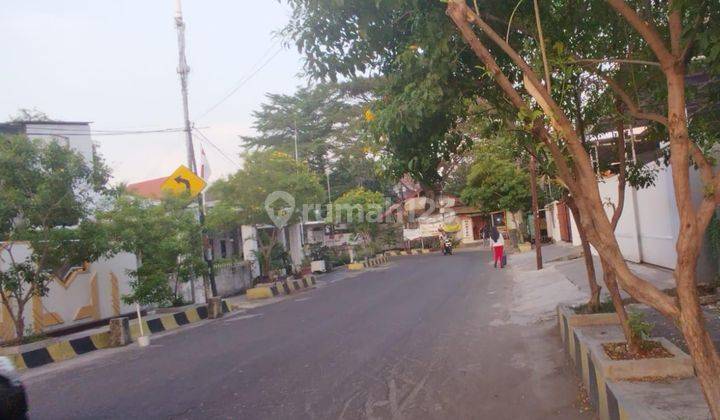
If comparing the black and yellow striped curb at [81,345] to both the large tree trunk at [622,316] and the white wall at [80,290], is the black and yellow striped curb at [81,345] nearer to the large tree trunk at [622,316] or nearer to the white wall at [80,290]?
the white wall at [80,290]

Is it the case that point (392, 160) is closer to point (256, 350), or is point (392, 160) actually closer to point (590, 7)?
point (590, 7)

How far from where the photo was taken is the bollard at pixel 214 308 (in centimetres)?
1639

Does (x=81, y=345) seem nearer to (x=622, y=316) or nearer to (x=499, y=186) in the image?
(x=622, y=316)

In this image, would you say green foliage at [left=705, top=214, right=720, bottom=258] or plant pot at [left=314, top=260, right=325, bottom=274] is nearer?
green foliage at [left=705, top=214, right=720, bottom=258]

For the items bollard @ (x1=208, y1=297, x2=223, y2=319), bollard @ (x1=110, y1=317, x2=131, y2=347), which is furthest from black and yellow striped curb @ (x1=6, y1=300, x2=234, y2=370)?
bollard @ (x1=208, y1=297, x2=223, y2=319)

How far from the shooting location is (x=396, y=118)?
6363 mm

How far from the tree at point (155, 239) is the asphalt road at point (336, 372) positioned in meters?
1.67

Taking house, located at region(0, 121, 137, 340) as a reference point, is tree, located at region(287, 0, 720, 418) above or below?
above

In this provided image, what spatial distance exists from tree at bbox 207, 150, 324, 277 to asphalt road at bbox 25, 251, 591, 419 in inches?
377

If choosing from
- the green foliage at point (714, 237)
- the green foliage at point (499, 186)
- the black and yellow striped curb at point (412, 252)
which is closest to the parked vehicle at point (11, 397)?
the green foliage at point (714, 237)

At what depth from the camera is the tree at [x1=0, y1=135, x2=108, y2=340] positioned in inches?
474

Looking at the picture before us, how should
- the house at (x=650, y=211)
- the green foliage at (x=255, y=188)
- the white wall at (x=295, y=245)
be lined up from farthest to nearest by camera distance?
1. the white wall at (x=295, y=245)
2. the green foliage at (x=255, y=188)
3. the house at (x=650, y=211)

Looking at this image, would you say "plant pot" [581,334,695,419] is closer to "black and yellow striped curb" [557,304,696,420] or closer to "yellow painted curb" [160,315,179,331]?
"black and yellow striped curb" [557,304,696,420]

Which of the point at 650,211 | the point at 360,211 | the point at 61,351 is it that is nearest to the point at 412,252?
the point at 360,211
